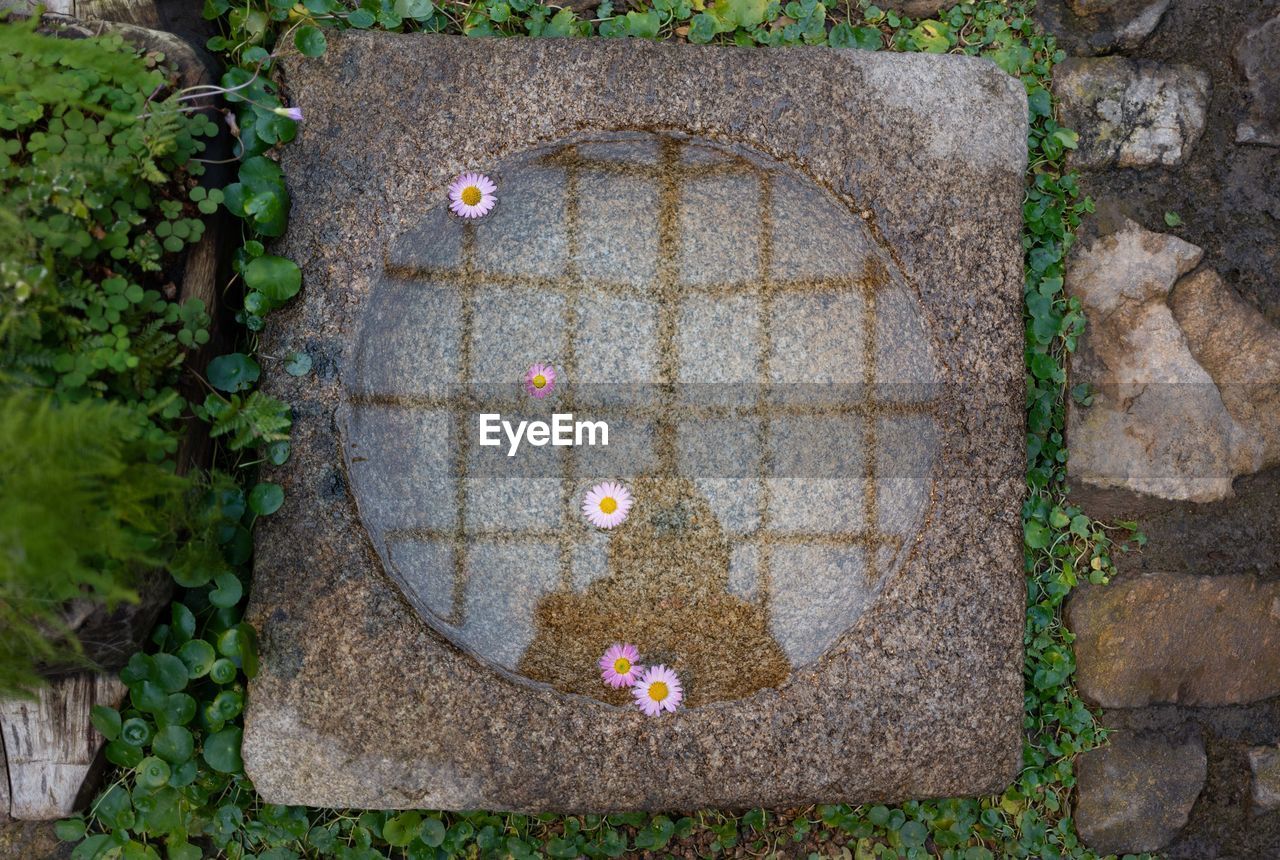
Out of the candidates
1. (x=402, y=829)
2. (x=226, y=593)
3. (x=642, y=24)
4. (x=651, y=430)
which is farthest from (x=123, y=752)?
(x=642, y=24)

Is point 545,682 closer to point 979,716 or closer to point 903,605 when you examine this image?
point 903,605

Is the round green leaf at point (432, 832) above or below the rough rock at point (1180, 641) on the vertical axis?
below

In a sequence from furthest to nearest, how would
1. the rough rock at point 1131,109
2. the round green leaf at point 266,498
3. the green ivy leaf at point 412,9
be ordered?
the rough rock at point 1131,109
the green ivy leaf at point 412,9
the round green leaf at point 266,498

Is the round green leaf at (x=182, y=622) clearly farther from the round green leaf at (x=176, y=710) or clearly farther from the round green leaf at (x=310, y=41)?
the round green leaf at (x=310, y=41)

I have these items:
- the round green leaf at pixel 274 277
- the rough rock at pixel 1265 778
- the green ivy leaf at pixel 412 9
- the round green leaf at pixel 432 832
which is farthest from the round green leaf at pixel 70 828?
the rough rock at pixel 1265 778

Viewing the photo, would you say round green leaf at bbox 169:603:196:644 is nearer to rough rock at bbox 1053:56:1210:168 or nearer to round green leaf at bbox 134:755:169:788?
round green leaf at bbox 134:755:169:788

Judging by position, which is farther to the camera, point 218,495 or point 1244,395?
point 1244,395

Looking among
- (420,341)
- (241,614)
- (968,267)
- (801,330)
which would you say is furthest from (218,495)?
(968,267)

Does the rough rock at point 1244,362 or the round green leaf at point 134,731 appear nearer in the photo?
the round green leaf at point 134,731
